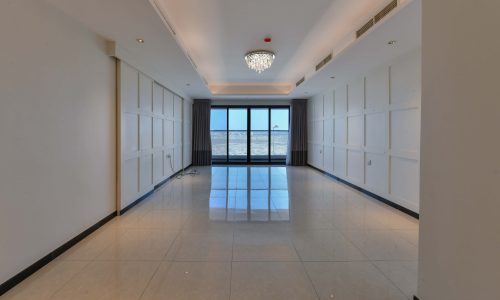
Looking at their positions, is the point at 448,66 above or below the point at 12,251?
above

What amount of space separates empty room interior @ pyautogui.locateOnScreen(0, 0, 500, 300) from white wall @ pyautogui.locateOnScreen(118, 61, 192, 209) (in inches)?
1.9

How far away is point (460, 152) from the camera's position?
151 cm

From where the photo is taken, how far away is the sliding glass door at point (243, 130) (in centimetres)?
1072

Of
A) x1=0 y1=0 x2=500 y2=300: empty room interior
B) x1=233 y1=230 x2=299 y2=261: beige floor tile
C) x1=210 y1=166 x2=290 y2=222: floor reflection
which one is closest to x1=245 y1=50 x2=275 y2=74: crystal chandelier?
x1=0 y1=0 x2=500 y2=300: empty room interior

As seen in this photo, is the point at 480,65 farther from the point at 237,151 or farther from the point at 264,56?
the point at 237,151

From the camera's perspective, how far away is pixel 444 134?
163 cm

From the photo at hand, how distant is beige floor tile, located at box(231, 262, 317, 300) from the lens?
6.62 feet

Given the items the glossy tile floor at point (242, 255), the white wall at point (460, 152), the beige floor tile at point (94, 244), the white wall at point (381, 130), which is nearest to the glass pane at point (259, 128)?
the white wall at point (381, 130)

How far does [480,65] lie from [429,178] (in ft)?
2.50

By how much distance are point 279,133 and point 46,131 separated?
897cm

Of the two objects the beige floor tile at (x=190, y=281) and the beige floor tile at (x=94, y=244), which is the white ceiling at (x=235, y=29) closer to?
the beige floor tile at (x=94, y=244)

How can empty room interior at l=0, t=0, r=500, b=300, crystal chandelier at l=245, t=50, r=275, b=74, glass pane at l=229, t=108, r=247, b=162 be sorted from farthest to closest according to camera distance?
glass pane at l=229, t=108, r=247, b=162 < crystal chandelier at l=245, t=50, r=275, b=74 < empty room interior at l=0, t=0, r=500, b=300

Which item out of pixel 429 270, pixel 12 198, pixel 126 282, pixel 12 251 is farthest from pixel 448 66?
pixel 12 251

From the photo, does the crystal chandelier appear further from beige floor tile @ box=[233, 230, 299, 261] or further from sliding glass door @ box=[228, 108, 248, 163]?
sliding glass door @ box=[228, 108, 248, 163]
